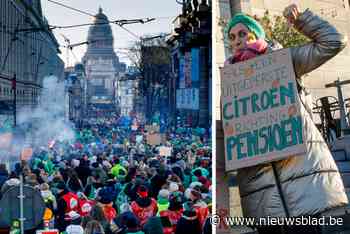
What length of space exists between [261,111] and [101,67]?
1.30 meters

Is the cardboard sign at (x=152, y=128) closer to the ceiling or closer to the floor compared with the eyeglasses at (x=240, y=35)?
closer to the floor

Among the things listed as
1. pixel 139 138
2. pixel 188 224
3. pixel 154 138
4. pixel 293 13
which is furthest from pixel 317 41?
pixel 139 138

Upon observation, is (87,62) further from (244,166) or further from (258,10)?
(244,166)

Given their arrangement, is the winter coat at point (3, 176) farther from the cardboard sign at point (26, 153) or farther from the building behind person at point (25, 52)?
the building behind person at point (25, 52)

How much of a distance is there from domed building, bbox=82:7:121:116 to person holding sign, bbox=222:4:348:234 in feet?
3.86

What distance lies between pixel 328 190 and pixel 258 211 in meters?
0.31

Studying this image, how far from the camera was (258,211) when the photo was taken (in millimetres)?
1884

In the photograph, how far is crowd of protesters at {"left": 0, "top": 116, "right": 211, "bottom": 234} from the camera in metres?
2.72

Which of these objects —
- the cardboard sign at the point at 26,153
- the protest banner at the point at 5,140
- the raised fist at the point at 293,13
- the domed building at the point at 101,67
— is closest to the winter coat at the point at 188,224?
the domed building at the point at 101,67

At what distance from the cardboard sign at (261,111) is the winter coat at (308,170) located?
0.04 metres

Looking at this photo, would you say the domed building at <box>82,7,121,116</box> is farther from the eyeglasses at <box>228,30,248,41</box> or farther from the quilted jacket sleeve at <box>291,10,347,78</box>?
the quilted jacket sleeve at <box>291,10,347,78</box>

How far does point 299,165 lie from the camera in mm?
1767

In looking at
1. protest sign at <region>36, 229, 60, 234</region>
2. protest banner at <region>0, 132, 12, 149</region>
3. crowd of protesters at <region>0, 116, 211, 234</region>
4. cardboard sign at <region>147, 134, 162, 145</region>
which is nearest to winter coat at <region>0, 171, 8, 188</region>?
crowd of protesters at <region>0, 116, 211, 234</region>

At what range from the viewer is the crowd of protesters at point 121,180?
107 inches
